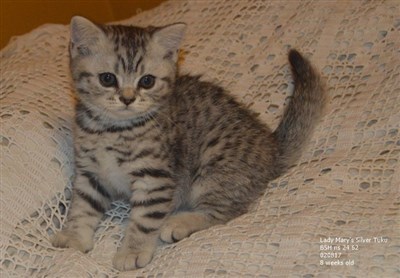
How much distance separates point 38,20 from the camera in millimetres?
2533

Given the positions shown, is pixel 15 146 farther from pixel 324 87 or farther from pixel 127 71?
pixel 324 87

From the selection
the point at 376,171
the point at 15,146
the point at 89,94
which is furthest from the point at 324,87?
the point at 15,146

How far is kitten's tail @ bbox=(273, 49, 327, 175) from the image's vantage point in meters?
1.72

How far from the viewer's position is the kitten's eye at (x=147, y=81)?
5.13 feet

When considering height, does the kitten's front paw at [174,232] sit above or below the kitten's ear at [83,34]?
below

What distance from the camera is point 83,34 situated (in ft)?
5.10

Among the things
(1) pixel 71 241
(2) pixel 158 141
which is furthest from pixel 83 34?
(1) pixel 71 241

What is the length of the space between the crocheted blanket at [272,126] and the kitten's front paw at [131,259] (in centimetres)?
2

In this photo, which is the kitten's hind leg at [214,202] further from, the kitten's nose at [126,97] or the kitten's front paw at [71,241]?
the kitten's nose at [126,97]

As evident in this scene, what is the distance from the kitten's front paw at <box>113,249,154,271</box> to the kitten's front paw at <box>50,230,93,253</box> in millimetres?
90

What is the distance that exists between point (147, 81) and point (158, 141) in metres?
→ 0.15

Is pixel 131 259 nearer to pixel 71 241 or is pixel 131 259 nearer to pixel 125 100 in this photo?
pixel 71 241

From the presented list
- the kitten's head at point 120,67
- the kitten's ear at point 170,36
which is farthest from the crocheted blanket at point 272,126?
the kitten's ear at point 170,36

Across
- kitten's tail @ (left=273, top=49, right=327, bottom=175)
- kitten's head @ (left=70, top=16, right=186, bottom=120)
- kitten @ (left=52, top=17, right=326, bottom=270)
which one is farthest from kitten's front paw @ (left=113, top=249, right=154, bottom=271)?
kitten's tail @ (left=273, top=49, right=327, bottom=175)
